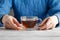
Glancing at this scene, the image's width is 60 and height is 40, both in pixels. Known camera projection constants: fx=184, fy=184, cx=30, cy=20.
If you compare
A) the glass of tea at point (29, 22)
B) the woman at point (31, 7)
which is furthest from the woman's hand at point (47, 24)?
the woman at point (31, 7)

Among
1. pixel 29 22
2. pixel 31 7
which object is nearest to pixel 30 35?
pixel 29 22

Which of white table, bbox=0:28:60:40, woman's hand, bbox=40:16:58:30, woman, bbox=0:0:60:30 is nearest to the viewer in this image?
white table, bbox=0:28:60:40

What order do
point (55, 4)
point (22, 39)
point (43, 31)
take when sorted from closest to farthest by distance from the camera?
point (22, 39)
point (43, 31)
point (55, 4)

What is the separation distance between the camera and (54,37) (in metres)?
0.82

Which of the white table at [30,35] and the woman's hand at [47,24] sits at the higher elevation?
the woman's hand at [47,24]

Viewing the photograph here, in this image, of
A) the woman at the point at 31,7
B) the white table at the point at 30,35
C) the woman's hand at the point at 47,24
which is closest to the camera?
the white table at the point at 30,35

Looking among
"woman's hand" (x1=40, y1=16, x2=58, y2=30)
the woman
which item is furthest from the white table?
the woman

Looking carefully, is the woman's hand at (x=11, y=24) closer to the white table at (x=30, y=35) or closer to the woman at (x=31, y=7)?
the white table at (x=30, y=35)

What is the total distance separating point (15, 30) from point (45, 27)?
0.51ft

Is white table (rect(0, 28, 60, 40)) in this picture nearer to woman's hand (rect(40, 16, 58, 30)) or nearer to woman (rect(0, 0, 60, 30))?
woman's hand (rect(40, 16, 58, 30))

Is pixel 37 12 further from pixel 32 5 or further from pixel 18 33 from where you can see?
pixel 18 33

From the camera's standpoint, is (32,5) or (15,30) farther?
(32,5)

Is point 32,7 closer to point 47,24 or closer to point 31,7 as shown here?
point 31,7

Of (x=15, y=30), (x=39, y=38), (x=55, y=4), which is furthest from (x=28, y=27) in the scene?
(x=55, y=4)
